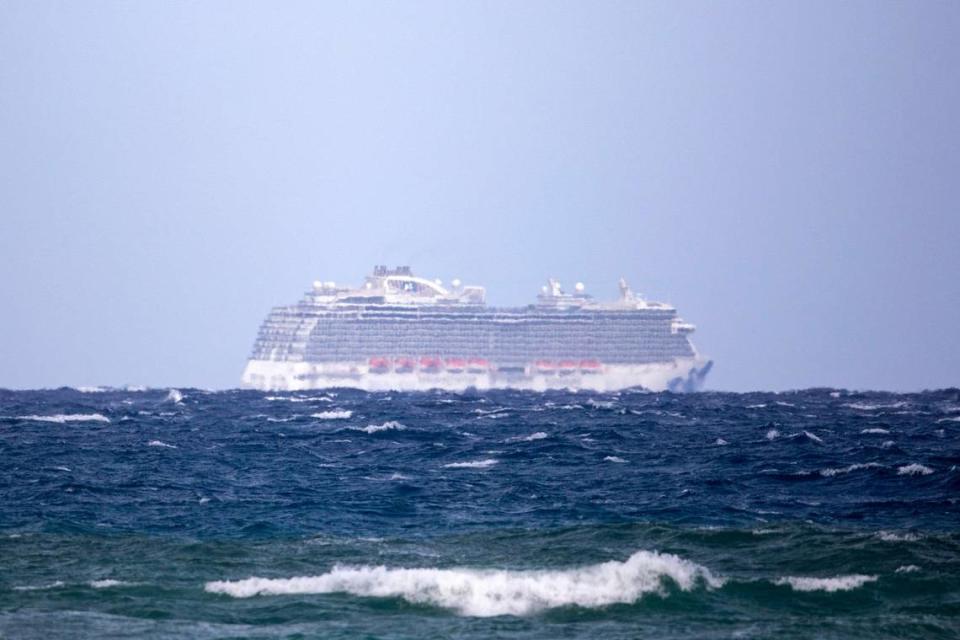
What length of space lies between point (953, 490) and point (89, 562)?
1535cm

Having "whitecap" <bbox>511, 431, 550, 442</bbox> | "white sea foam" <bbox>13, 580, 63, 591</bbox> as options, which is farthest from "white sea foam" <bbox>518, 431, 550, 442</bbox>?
"white sea foam" <bbox>13, 580, 63, 591</bbox>

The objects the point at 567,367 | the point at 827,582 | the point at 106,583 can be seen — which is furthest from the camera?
the point at 567,367

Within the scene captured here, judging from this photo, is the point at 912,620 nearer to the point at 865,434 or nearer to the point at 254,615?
the point at 254,615

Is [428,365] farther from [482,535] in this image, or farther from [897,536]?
[897,536]

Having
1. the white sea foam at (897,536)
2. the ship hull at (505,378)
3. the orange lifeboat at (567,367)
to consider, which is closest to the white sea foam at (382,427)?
the white sea foam at (897,536)

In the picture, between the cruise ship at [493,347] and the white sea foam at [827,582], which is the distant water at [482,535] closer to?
the white sea foam at [827,582]

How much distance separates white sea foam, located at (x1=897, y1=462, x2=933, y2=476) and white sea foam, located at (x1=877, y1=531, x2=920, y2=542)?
902 centimetres

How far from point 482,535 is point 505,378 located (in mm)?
156168

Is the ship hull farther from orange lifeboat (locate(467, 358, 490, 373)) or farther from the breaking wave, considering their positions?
the breaking wave

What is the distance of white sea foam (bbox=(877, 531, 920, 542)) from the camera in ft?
65.0

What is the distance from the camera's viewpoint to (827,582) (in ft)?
56.3

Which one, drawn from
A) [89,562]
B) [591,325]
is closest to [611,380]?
[591,325]

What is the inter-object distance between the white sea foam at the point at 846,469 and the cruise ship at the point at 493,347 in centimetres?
14329

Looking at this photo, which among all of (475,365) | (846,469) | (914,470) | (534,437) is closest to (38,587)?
(846,469)
